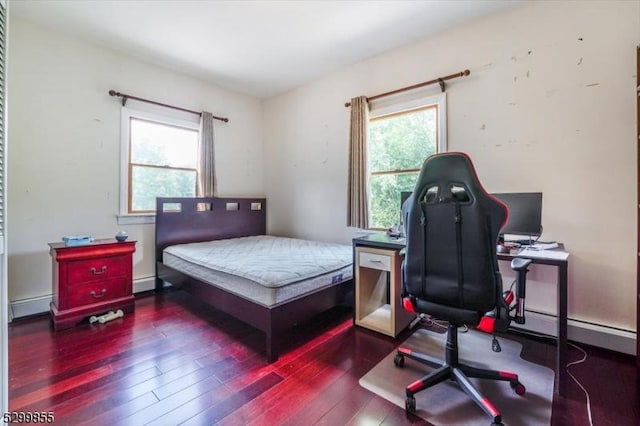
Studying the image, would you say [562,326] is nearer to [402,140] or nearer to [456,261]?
[456,261]

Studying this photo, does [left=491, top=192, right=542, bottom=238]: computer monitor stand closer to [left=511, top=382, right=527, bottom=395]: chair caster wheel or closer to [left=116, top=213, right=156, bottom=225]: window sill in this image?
[left=511, top=382, right=527, bottom=395]: chair caster wheel

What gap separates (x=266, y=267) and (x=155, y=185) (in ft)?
6.72

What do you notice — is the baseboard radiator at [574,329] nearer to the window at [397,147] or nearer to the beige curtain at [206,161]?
the window at [397,147]

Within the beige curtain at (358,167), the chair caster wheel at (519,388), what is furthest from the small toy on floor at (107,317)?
the chair caster wheel at (519,388)

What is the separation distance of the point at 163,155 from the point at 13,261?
1635 mm

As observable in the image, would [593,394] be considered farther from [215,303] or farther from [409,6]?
[409,6]

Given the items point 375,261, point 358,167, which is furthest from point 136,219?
point 375,261

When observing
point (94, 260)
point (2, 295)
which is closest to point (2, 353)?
point (2, 295)

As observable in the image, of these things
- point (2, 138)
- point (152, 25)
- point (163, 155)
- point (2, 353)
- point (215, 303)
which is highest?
point (152, 25)

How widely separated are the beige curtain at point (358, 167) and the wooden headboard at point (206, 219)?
1599 millimetres

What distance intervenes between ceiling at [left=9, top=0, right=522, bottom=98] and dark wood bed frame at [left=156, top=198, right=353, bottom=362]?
1.61 metres

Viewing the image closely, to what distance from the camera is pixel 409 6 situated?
231cm

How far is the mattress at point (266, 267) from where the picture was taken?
1.95 metres

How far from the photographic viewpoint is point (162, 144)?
3.39 metres
